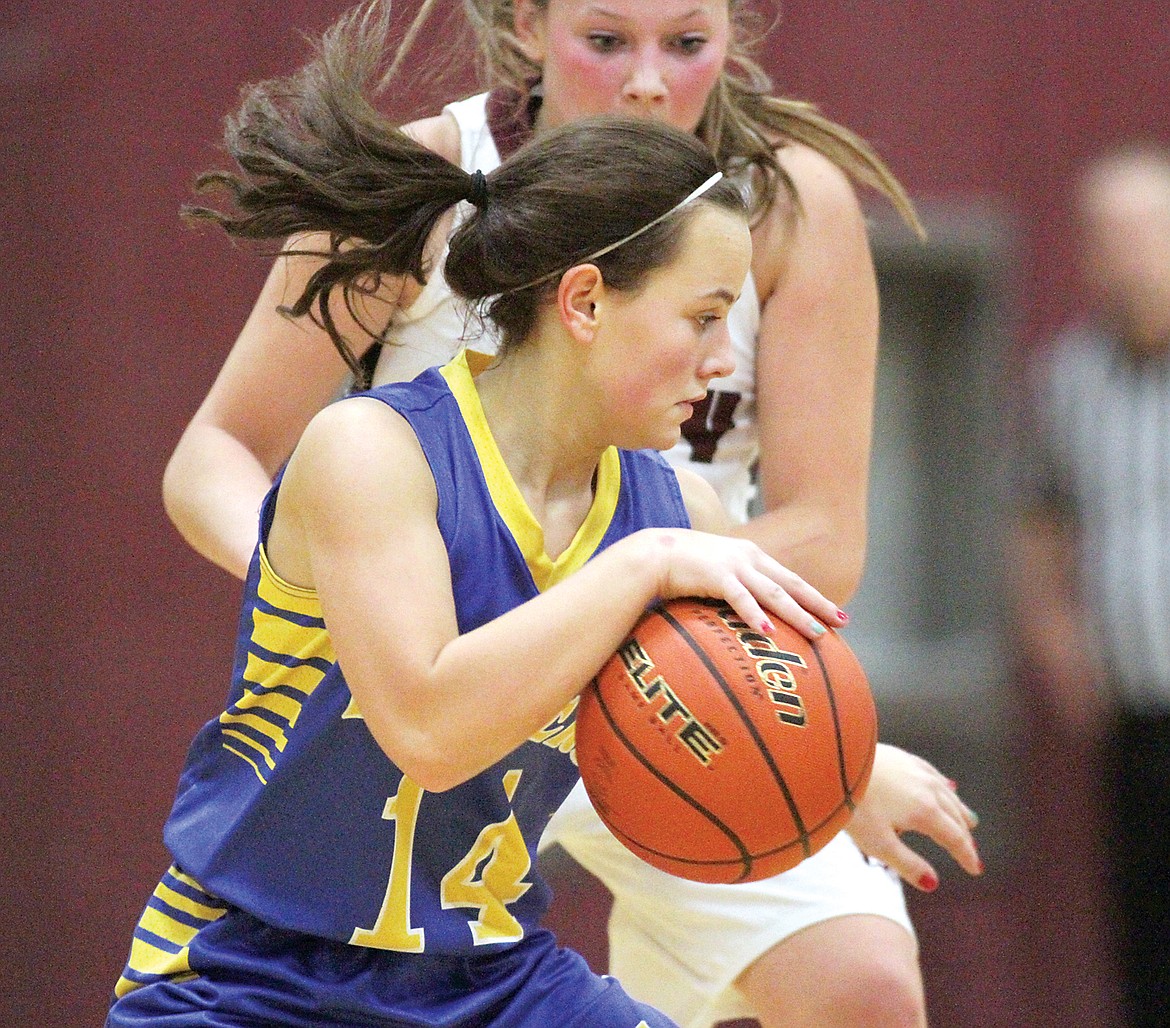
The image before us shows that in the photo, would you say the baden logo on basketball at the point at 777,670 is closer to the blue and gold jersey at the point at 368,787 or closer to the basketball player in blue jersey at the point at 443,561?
the basketball player in blue jersey at the point at 443,561

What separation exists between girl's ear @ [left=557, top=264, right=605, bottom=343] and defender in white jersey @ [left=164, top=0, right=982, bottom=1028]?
2.25 ft

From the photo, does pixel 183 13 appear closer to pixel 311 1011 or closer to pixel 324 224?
pixel 324 224

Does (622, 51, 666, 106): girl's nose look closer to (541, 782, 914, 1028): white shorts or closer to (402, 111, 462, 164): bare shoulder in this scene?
(402, 111, 462, 164): bare shoulder

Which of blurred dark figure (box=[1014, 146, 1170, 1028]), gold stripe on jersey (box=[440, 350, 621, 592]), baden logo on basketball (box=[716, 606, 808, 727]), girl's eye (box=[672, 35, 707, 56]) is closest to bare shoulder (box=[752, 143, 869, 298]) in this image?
girl's eye (box=[672, 35, 707, 56])

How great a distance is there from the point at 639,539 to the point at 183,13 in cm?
392

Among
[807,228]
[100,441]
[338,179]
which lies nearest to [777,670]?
[338,179]

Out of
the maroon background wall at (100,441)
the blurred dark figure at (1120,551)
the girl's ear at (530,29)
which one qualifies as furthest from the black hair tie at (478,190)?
the blurred dark figure at (1120,551)

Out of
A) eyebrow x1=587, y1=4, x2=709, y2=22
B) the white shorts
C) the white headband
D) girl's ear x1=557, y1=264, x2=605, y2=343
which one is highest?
eyebrow x1=587, y1=4, x2=709, y2=22

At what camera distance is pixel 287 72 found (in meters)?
5.59

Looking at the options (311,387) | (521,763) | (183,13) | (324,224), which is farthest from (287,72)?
(521,763)

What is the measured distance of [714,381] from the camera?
11.0ft

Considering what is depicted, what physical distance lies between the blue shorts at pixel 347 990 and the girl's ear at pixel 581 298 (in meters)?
0.87

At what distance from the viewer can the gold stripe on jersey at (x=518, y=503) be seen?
2422mm

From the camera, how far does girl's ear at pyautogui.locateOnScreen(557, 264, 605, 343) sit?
239 cm
